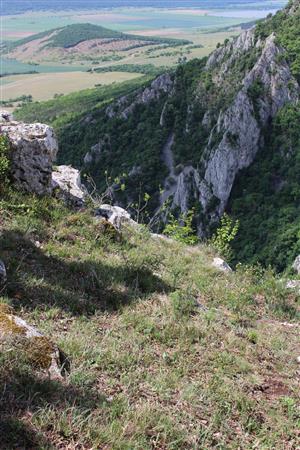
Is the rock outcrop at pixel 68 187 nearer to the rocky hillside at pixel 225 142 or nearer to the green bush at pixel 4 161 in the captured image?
the green bush at pixel 4 161

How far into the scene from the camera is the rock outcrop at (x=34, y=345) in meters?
4.67

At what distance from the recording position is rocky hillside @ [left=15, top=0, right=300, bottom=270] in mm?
59031

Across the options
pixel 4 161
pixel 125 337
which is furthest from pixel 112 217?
pixel 125 337

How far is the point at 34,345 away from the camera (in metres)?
4.81

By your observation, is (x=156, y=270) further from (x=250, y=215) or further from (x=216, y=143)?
(x=216, y=143)

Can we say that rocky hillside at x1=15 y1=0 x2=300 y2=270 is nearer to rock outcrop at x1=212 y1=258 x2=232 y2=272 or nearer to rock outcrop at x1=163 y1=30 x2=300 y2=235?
rock outcrop at x1=163 y1=30 x2=300 y2=235

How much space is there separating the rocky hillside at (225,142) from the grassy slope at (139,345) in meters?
40.4

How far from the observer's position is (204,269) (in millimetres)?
9070

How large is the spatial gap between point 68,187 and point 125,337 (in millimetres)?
6159

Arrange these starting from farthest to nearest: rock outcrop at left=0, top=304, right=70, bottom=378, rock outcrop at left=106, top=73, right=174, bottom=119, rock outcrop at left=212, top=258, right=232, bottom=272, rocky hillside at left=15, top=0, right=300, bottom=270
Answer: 1. rock outcrop at left=106, top=73, right=174, bottom=119
2. rocky hillside at left=15, top=0, right=300, bottom=270
3. rock outcrop at left=212, top=258, right=232, bottom=272
4. rock outcrop at left=0, top=304, right=70, bottom=378

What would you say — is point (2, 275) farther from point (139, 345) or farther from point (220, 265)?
point (220, 265)

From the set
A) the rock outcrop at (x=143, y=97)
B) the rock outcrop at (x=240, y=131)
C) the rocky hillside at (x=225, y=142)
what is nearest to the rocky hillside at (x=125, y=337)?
the rocky hillside at (x=225, y=142)

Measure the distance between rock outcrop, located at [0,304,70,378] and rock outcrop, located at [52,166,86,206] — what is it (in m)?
5.84

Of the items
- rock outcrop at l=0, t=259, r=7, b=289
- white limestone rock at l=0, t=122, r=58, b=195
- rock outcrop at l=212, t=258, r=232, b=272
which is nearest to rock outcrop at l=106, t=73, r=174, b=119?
white limestone rock at l=0, t=122, r=58, b=195
